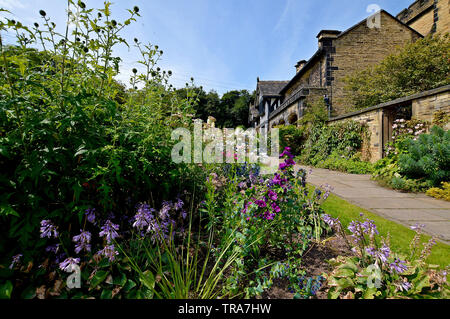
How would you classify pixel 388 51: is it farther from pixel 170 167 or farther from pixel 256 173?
pixel 170 167

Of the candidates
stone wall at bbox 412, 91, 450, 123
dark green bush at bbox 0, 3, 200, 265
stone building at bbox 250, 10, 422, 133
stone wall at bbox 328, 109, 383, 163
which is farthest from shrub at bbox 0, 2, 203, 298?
stone building at bbox 250, 10, 422, 133

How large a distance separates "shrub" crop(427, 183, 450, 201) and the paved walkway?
0.13 m

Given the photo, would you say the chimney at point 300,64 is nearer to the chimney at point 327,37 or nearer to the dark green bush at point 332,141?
the chimney at point 327,37

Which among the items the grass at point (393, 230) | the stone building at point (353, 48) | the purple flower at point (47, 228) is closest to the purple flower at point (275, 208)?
the grass at point (393, 230)

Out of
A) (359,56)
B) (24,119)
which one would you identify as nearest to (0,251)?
(24,119)

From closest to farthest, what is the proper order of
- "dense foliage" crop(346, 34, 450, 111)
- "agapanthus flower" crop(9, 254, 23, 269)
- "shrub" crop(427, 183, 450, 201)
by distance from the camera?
"agapanthus flower" crop(9, 254, 23, 269) < "shrub" crop(427, 183, 450, 201) < "dense foliage" crop(346, 34, 450, 111)

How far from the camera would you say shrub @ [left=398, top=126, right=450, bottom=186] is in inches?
163

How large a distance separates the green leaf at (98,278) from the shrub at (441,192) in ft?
17.9

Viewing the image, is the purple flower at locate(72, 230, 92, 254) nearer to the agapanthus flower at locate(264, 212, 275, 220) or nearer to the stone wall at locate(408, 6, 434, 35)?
the agapanthus flower at locate(264, 212, 275, 220)

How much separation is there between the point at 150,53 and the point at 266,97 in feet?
82.8

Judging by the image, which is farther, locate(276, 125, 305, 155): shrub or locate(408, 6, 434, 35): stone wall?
locate(408, 6, 434, 35): stone wall

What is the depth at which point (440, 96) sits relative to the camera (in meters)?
5.09
